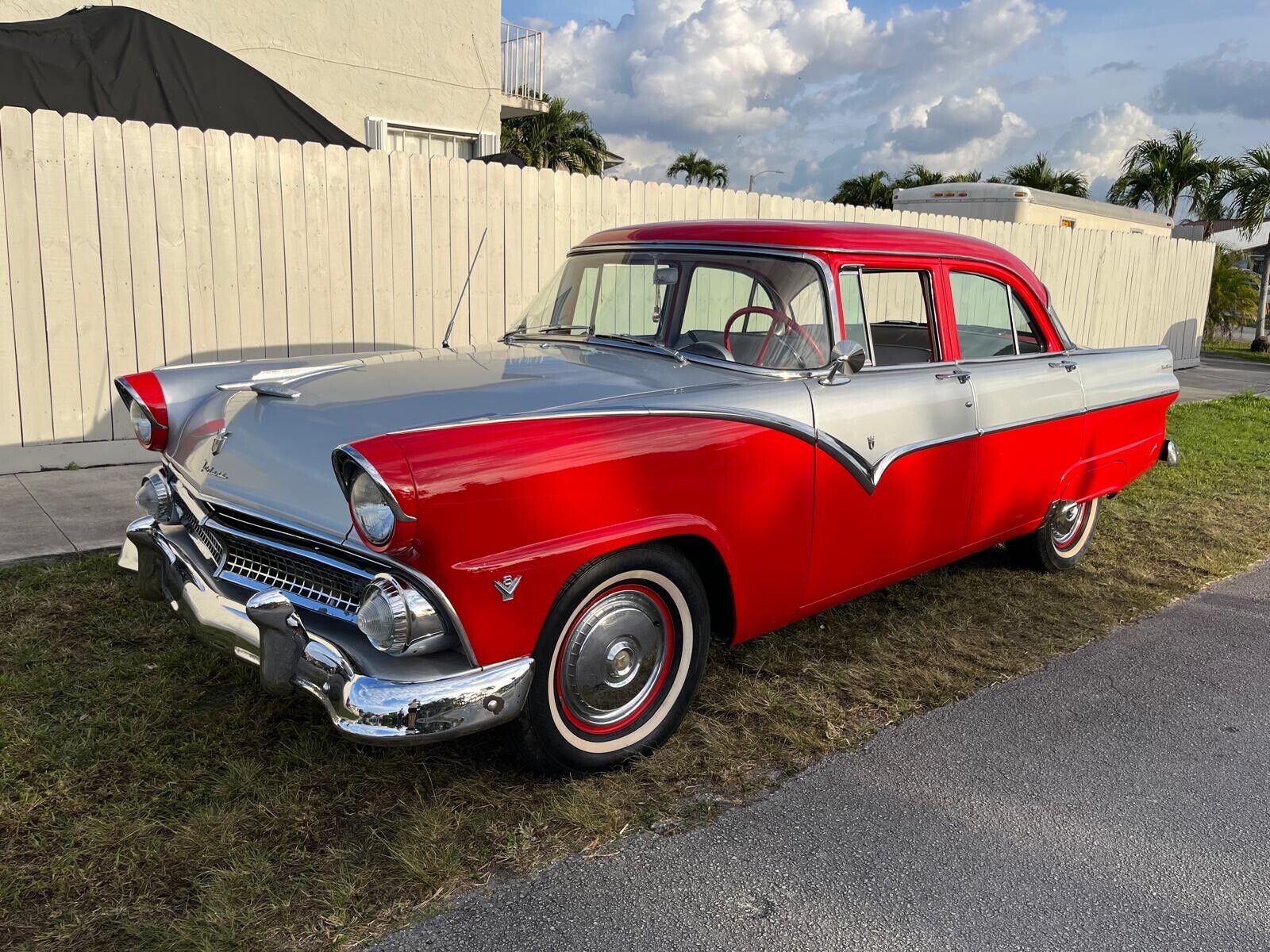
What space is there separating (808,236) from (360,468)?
1963 millimetres

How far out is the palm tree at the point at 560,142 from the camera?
92.8 feet

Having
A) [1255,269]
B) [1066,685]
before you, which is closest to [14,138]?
[1066,685]

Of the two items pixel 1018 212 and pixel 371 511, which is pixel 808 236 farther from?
pixel 1018 212

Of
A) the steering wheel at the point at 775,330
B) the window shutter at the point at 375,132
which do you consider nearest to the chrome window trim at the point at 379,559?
the steering wheel at the point at 775,330

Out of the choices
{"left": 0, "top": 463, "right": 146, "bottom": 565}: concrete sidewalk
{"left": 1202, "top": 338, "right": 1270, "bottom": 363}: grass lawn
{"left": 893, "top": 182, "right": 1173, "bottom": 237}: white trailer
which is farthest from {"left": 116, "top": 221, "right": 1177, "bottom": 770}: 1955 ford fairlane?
{"left": 1202, "top": 338, "right": 1270, "bottom": 363}: grass lawn

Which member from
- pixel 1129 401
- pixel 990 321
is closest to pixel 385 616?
pixel 990 321

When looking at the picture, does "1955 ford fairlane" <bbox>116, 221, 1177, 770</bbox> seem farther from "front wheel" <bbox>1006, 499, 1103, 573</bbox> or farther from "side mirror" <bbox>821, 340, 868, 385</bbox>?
"front wheel" <bbox>1006, 499, 1103, 573</bbox>

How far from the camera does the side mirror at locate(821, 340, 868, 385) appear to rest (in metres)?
3.26

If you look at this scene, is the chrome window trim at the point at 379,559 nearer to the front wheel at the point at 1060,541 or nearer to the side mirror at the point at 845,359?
the side mirror at the point at 845,359

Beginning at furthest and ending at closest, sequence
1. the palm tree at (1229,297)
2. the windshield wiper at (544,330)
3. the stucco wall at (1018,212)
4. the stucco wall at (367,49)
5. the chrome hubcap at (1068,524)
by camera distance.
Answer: the palm tree at (1229,297) < the stucco wall at (1018,212) < the stucco wall at (367,49) < the chrome hubcap at (1068,524) < the windshield wiper at (544,330)

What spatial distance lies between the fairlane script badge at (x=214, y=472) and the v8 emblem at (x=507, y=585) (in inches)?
38.9

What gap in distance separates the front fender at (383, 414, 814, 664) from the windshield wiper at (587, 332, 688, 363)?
52cm

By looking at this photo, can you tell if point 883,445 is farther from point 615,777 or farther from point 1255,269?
point 1255,269

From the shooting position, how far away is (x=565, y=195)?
7.87 m
